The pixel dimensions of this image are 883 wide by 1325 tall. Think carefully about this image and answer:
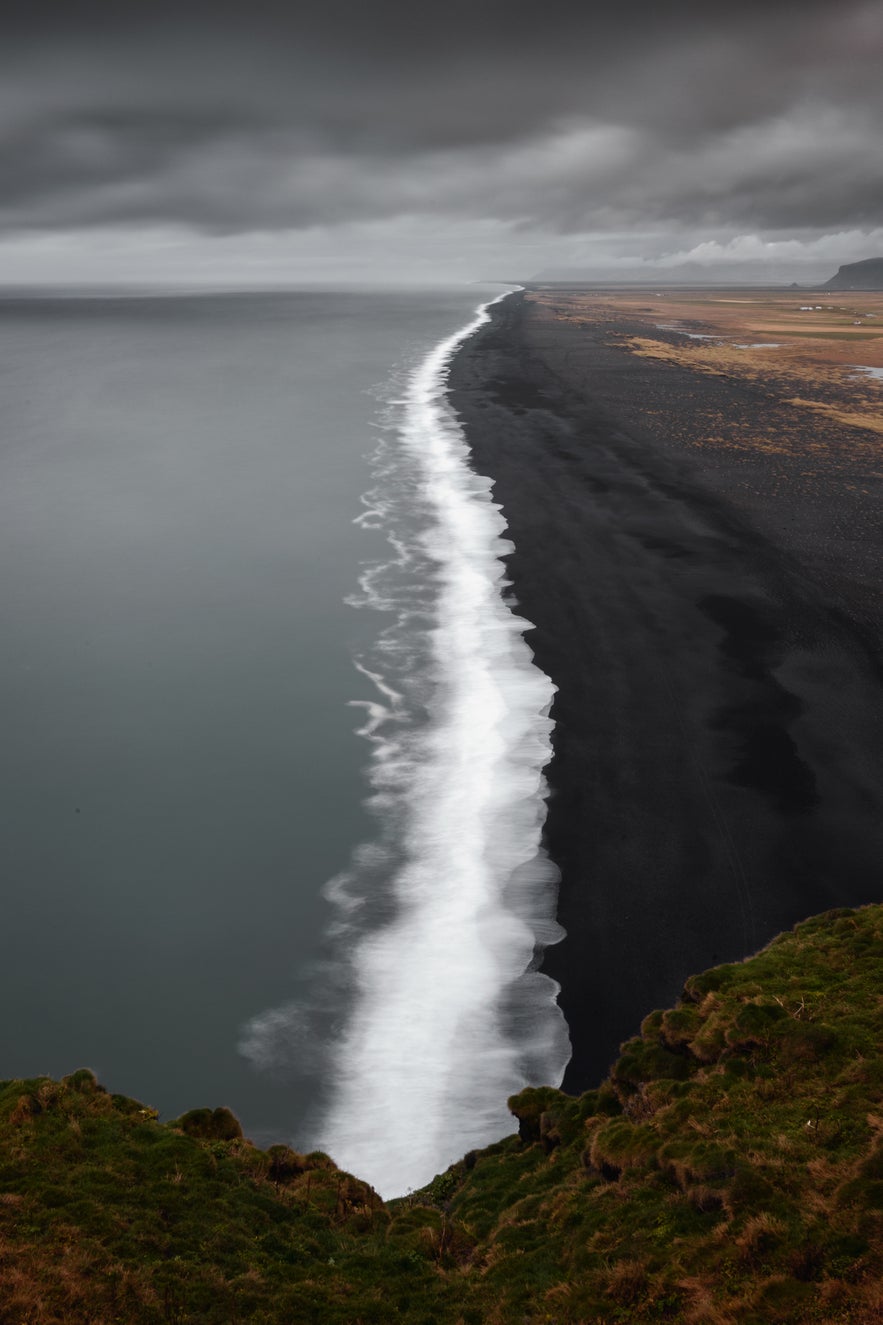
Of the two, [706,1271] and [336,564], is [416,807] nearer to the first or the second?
[706,1271]

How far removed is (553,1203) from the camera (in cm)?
1010

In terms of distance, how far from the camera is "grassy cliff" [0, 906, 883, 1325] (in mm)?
7961

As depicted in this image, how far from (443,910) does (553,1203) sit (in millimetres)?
9189

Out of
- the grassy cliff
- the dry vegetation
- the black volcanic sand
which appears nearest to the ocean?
the black volcanic sand

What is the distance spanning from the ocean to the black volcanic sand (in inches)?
39.3

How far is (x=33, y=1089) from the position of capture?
1071 centimetres

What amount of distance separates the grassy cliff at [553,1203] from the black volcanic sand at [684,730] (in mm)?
3617

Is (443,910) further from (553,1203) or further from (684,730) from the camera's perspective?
(553,1203)

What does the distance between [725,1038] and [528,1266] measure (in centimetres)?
361

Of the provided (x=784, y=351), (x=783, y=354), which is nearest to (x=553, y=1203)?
(x=783, y=354)

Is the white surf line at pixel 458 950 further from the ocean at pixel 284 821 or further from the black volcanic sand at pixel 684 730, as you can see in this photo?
the black volcanic sand at pixel 684 730

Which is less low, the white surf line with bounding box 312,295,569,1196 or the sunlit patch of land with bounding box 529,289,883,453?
the sunlit patch of land with bounding box 529,289,883,453

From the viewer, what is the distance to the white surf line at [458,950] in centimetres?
1482

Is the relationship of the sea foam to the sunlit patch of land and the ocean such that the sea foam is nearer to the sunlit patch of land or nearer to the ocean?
the ocean
